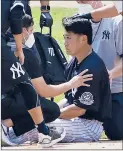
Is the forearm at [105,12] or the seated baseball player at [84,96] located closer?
the seated baseball player at [84,96]

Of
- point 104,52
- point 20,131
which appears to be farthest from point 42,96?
point 104,52

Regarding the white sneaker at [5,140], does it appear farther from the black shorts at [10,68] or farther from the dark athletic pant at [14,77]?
the black shorts at [10,68]

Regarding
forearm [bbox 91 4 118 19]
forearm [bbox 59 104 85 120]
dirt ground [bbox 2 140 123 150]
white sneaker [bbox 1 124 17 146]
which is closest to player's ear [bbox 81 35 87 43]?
forearm [bbox 91 4 118 19]

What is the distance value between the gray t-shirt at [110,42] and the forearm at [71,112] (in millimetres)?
513

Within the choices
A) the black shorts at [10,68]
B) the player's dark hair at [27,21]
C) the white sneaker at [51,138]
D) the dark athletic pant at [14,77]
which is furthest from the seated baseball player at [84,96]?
the black shorts at [10,68]

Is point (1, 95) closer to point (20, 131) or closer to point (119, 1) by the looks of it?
point (20, 131)

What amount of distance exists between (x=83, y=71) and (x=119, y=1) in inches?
22.7

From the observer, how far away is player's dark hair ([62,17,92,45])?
4.96 meters

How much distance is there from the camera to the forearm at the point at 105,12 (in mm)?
4984

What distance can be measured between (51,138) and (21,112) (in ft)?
0.99

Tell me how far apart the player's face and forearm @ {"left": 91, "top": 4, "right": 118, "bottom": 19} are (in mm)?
223

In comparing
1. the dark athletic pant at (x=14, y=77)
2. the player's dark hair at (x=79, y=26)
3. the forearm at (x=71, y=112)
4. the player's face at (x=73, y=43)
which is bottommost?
the forearm at (x=71, y=112)

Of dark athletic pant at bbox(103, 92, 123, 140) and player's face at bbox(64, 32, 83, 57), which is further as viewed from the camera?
dark athletic pant at bbox(103, 92, 123, 140)

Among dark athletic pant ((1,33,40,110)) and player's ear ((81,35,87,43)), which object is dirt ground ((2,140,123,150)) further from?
player's ear ((81,35,87,43))
